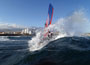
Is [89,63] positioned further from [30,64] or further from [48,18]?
[48,18]

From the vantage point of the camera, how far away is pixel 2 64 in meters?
6.20

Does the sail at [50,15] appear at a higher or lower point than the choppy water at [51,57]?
higher

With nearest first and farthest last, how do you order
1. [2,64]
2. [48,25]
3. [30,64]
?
[30,64], [2,64], [48,25]

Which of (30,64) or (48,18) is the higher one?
(48,18)

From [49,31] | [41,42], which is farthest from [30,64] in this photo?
[49,31]

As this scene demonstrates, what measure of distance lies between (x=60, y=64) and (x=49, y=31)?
10.3 metres

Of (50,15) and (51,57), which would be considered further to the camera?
(50,15)

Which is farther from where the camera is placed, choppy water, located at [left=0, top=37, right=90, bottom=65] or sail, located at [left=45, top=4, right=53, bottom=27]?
sail, located at [left=45, top=4, right=53, bottom=27]

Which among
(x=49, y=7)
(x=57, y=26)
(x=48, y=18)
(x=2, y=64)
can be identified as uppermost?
(x=49, y=7)

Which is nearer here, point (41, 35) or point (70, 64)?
point (70, 64)

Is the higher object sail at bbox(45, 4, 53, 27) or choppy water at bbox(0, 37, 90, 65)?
sail at bbox(45, 4, 53, 27)

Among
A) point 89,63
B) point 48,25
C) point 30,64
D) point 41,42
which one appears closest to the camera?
point 89,63

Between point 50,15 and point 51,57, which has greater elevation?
point 50,15

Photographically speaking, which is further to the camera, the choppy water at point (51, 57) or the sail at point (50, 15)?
the sail at point (50, 15)
